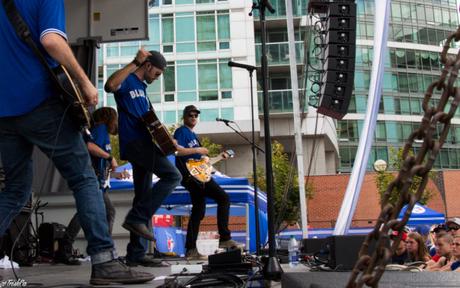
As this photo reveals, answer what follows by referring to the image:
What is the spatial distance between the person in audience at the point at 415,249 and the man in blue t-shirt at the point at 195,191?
2.12 metres

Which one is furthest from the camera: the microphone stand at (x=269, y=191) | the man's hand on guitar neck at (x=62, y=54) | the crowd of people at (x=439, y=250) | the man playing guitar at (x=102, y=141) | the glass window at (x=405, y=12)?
the glass window at (x=405, y=12)

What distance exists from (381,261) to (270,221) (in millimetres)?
3318

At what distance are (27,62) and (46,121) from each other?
324mm

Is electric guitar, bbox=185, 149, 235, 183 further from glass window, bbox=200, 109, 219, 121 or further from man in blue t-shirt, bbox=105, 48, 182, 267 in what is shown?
glass window, bbox=200, 109, 219, 121

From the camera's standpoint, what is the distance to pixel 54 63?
110 inches

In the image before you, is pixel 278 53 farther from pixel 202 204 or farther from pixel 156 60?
pixel 156 60

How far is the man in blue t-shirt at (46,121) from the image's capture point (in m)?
2.70

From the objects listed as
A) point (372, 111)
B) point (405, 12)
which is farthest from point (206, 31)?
point (372, 111)

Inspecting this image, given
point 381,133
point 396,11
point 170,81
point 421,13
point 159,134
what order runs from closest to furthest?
point 159,134 < point 170,81 < point 381,133 < point 396,11 < point 421,13

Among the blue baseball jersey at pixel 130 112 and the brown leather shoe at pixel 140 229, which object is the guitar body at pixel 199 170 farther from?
the brown leather shoe at pixel 140 229

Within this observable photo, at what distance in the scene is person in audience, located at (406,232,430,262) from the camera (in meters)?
6.32

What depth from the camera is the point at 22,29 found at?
8.96 feet

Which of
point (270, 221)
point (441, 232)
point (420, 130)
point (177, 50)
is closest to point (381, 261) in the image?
point (420, 130)

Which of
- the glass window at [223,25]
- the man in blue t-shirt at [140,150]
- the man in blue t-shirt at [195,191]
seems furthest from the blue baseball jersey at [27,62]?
the glass window at [223,25]
